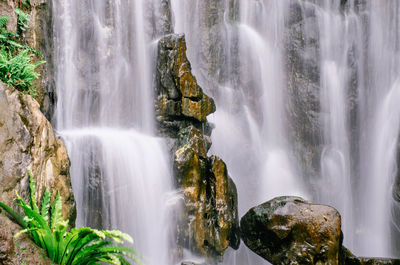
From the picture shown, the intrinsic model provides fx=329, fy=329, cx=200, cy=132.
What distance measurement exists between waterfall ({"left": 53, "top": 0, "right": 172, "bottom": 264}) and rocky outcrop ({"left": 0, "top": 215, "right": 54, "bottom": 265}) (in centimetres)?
389

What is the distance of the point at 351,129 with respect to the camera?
13.0 m

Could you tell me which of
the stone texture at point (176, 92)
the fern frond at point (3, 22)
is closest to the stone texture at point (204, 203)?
the stone texture at point (176, 92)

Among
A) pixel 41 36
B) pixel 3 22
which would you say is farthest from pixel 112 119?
pixel 3 22

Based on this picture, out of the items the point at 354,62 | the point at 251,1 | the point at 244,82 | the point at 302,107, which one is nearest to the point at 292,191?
the point at 302,107

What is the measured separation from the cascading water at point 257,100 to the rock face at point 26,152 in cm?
234

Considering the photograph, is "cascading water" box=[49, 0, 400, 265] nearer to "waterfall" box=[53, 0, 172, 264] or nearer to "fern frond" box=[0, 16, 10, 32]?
"waterfall" box=[53, 0, 172, 264]

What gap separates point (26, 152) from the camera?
15.4 feet

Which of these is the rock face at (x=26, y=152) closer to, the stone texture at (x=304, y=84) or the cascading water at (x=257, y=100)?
the cascading water at (x=257, y=100)

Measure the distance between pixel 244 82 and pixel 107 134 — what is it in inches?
254

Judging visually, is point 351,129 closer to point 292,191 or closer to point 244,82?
point 292,191

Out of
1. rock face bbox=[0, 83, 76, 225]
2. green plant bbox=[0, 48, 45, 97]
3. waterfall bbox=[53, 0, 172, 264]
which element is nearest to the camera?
rock face bbox=[0, 83, 76, 225]

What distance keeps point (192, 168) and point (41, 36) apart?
14.8 ft

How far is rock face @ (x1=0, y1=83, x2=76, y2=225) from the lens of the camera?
4.32 metres

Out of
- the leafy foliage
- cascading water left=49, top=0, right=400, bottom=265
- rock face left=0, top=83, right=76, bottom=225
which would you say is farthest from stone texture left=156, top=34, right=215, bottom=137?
rock face left=0, top=83, right=76, bottom=225
